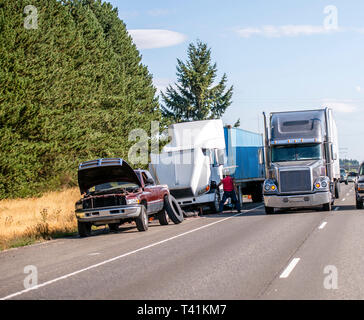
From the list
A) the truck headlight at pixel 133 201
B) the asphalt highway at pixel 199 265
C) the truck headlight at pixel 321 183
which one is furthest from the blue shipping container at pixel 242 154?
the asphalt highway at pixel 199 265

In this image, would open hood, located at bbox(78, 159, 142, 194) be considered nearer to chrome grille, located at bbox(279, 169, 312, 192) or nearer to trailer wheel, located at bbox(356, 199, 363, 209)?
chrome grille, located at bbox(279, 169, 312, 192)

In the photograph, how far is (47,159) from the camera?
38500 mm

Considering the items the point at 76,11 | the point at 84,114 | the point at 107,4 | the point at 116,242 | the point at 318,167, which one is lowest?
the point at 116,242

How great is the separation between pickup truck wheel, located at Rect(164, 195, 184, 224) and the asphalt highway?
2769 mm

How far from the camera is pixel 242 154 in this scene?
33219 mm

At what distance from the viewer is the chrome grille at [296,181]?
2420 centimetres

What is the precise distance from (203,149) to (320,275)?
716 inches

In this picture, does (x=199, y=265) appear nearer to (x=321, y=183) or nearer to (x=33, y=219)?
(x=321, y=183)

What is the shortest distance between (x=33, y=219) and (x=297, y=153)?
35.2 feet

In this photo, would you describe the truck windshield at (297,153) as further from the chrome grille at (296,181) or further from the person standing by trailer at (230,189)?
the person standing by trailer at (230,189)

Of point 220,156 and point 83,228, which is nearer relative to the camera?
point 83,228

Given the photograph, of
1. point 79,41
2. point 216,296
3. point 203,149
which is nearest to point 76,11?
point 79,41

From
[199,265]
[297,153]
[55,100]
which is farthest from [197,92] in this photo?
[199,265]
